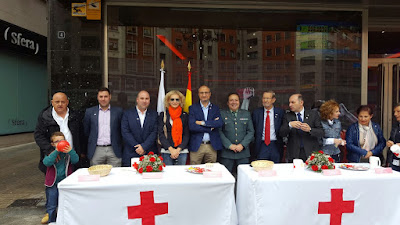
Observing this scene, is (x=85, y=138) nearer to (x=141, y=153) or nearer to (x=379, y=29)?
(x=141, y=153)

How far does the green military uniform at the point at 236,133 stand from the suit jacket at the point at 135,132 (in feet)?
2.95

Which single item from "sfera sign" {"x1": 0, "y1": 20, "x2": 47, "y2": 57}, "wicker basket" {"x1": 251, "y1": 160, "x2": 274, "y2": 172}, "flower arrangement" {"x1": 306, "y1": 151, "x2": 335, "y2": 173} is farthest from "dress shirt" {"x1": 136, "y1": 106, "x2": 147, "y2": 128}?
"sfera sign" {"x1": 0, "y1": 20, "x2": 47, "y2": 57}

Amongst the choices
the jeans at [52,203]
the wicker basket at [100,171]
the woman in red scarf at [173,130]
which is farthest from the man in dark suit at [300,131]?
the jeans at [52,203]

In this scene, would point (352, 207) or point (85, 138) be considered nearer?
point (352, 207)

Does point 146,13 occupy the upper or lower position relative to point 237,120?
upper

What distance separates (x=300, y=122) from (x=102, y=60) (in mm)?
3601

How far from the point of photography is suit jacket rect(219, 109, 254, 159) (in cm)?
405

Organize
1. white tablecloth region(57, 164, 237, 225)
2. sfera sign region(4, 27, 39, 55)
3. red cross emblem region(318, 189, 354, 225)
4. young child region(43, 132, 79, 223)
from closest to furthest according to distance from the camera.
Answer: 1. white tablecloth region(57, 164, 237, 225)
2. red cross emblem region(318, 189, 354, 225)
3. young child region(43, 132, 79, 223)
4. sfera sign region(4, 27, 39, 55)

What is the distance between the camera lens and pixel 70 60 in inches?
210

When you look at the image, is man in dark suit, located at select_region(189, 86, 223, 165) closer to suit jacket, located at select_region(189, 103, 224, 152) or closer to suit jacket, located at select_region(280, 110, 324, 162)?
suit jacket, located at select_region(189, 103, 224, 152)

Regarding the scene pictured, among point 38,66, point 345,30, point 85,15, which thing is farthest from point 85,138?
point 38,66

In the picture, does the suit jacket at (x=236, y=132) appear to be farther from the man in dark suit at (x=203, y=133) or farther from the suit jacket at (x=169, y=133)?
the suit jacket at (x=169, y=133)

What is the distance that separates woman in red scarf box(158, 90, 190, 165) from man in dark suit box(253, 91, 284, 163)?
3.23 feet

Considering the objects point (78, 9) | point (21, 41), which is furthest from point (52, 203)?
point (21, 41)
